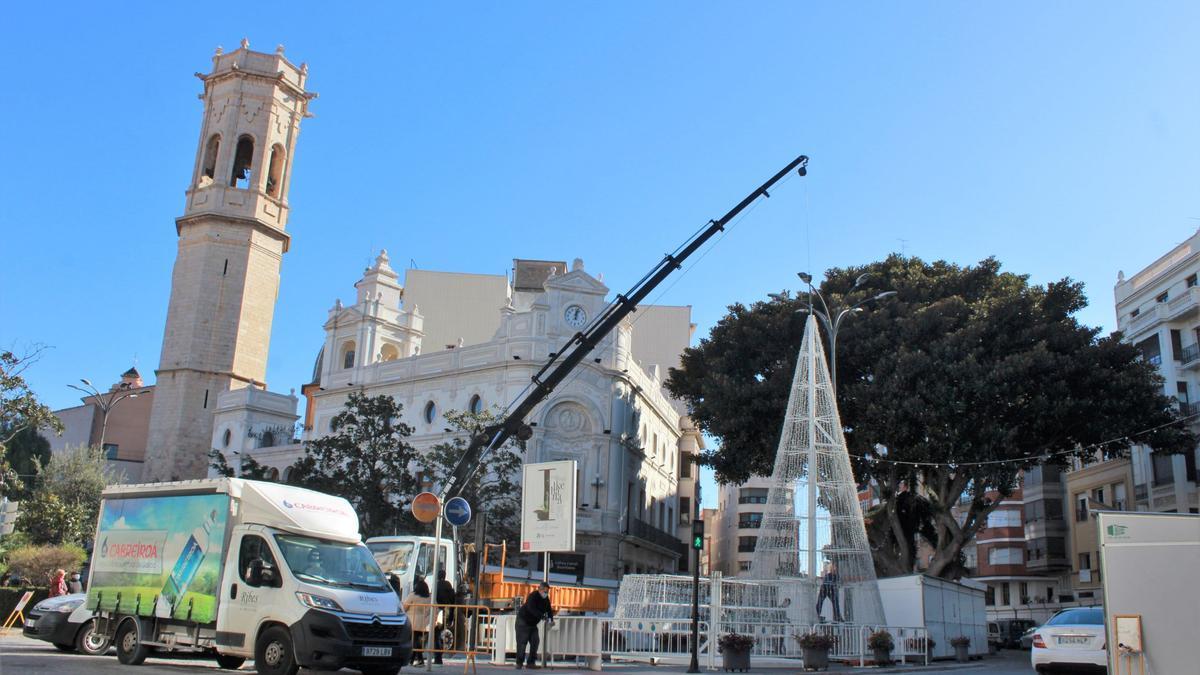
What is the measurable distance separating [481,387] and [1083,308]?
2500 cm

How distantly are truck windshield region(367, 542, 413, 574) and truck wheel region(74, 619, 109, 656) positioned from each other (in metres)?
4.66

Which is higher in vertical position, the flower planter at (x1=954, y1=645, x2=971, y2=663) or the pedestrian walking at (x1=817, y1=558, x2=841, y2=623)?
the pedestrian walking at (x1=817, y1=558, x2=841, y2=623)

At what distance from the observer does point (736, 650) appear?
60.1 feet

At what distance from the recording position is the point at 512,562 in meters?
43.8

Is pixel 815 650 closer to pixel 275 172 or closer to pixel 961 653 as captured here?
pixel 961 653

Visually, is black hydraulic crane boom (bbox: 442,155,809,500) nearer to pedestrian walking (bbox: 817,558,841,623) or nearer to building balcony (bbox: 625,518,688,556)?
pedestrian walking (bbox: 817,558,841,623)

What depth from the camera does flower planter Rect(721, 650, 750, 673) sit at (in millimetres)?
18391

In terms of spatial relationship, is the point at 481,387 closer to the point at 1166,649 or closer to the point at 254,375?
the point at 254,375

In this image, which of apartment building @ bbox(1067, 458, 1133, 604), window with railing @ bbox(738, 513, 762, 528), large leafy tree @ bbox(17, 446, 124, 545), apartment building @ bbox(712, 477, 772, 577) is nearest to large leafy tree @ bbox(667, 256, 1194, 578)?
apartment building @ bbox(1067, 458, 1133, 604)

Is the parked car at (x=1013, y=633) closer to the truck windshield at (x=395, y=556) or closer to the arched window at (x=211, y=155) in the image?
the truck windshield at (x=395, y=556)

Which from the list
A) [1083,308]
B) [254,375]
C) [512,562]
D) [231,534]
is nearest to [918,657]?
[231,534]

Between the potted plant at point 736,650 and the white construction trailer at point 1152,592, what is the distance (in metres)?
9.40

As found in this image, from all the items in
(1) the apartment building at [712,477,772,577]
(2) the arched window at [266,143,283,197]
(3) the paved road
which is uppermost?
(2) the arched window at [266,143,283,197]

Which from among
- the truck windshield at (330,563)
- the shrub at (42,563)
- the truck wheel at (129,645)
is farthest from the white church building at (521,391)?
the truck windshield at (330,563)
